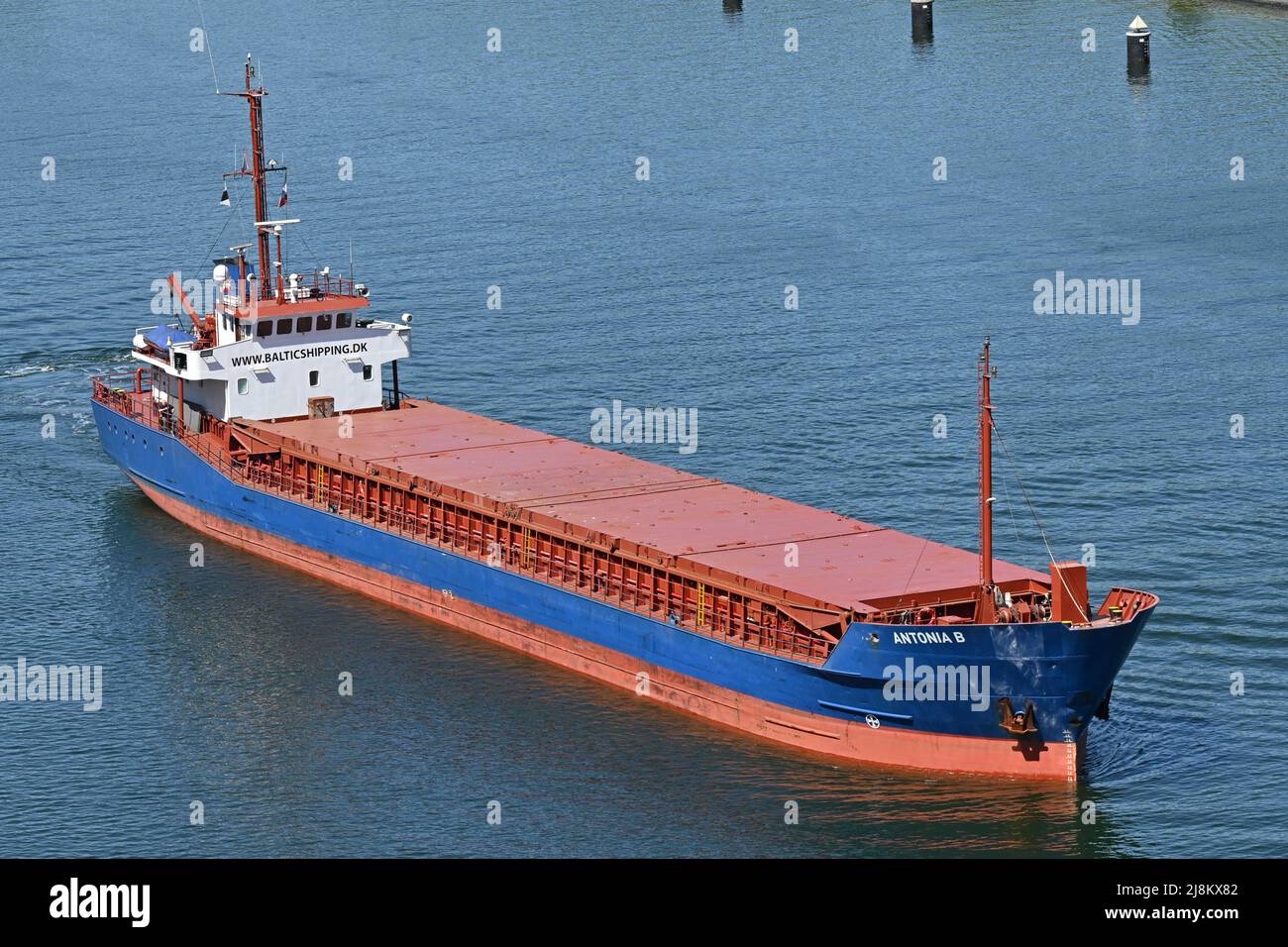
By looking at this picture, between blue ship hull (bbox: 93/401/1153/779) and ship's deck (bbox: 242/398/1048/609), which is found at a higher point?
ship's deck (bbox: 242/398/1048/609)

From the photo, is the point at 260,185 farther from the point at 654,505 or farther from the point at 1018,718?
the point at 1018,718

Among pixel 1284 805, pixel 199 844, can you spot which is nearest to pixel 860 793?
pixel 1284 805

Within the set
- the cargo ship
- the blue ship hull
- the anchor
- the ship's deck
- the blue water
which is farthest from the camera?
the ship's deck

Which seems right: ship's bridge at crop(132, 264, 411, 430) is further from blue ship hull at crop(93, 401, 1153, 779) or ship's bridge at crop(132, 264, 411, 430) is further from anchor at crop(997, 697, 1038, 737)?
anchor at crop(997, 697, 1038, 737)

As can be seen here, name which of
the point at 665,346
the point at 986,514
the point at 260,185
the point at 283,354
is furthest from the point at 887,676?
the point at 665,346

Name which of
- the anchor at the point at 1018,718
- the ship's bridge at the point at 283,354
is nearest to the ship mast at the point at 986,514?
the anchor at the point at 1018,718

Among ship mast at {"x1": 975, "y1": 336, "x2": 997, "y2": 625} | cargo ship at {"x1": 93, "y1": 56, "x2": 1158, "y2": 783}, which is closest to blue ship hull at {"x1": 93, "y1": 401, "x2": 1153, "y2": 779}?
cargo ship at {"x1": 93, "y1": 56, "x2": 1158, "y2": 783}
